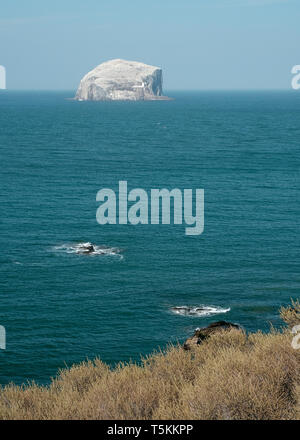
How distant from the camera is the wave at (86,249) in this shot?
7456cm

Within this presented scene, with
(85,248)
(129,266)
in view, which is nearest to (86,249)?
(85,248)

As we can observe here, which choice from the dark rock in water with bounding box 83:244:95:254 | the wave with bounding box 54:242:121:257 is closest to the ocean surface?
the wave with bounding box 54:242:121:257

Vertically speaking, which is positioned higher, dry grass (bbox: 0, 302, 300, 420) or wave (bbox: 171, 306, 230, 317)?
dry grass (bbox: 0, 302, 300, 420)

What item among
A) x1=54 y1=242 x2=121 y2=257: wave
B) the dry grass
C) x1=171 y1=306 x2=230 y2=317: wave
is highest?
the dry grass

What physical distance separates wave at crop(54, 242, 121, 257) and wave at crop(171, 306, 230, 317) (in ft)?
54.9

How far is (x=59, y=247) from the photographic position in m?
76.3

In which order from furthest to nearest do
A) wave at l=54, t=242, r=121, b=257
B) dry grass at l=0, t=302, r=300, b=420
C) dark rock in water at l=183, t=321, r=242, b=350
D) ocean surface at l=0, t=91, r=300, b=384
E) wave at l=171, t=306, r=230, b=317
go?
1. wave at l=54, t=242, r=121, b=257
2. wave at l=171, t=306, r=230, b=317
3. ocean surface at l=0, t=91, r=300, b=384
4. dark rock in water at l=183, t=321, r=242, b=350
5. dry grass at l=0, t=302, r=300, b=420

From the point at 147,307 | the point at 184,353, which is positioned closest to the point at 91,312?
the point at 147,307

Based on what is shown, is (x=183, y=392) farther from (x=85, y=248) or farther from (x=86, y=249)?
(x=85, y=248)

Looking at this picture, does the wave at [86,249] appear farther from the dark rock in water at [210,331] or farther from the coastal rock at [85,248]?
the dark rock in water at [210,331]

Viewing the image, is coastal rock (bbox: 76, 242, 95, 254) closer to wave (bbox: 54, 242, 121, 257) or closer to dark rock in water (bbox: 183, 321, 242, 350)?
wave (bbox: 54, 242, 121, 257)

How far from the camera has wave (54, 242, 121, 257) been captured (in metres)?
74.6

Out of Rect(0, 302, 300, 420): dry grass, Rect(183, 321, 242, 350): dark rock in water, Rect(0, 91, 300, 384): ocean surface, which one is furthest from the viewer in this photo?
Rect(0, 91, 300, 384): ocean surface
